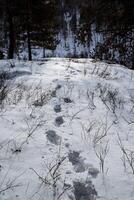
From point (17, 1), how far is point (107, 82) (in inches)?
436

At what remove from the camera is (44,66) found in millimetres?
8242

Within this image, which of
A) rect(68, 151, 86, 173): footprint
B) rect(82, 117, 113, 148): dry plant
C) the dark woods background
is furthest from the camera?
the dark woods background

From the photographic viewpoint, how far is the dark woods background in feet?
32.1

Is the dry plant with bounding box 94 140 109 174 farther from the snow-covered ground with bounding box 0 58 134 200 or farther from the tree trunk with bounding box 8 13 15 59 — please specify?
the tree trunk with bounding box 8 13 15 59

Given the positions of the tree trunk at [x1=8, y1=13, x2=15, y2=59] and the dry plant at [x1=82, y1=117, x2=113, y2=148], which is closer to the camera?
the dry plant at [x1=82, y1=117, x2=113, y2=148]

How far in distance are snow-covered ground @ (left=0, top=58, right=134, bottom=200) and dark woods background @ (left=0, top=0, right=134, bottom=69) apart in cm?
363

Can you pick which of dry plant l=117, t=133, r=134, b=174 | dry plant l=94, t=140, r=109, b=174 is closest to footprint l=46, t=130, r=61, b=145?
dry plant l=94, t=140, r=109, b=174

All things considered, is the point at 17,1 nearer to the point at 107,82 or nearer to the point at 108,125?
the point at 107,82

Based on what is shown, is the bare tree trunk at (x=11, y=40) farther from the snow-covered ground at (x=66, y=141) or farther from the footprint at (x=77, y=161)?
the footprint at (x=77, y=161)

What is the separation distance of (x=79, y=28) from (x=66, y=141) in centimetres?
678

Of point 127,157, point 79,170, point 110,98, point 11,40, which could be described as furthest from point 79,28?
point 11,40

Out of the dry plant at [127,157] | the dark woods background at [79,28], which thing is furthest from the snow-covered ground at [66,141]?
the dark woods background at [79,28]

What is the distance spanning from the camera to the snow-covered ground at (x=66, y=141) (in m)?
2.94

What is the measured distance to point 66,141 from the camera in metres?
3.79
